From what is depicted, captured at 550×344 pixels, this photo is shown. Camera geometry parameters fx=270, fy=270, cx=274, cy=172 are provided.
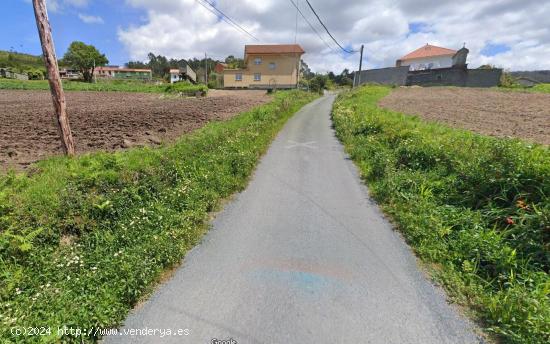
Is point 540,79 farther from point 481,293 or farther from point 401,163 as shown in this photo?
point 481,293

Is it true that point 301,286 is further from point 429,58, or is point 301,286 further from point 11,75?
point 11,75

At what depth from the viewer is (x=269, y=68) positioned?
44.0 meters

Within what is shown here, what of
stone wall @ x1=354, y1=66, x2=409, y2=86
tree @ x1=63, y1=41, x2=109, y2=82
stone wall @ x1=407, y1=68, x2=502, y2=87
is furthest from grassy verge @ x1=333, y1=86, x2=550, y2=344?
tree @ x1=63, y1=41, x2=109, y2=82

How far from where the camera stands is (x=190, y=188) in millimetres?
5332

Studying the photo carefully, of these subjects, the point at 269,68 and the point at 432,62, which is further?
the point at 432,62

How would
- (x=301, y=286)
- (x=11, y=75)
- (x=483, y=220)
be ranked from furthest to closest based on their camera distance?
(x=11, y=75), (x=483, y=220), (x=301, y=286)

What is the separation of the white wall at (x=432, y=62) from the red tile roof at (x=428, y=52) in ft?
2.17

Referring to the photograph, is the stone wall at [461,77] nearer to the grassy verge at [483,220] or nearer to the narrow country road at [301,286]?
the grassy verge at [483,220]

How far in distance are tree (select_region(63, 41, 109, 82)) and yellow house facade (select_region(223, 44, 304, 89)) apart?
3679cm

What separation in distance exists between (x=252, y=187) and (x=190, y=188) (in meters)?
1.61

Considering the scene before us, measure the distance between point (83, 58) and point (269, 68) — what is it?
4335 centimetres

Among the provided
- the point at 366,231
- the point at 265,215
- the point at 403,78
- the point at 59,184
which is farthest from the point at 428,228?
the point at 403,78

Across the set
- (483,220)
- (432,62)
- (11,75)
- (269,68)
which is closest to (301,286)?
(483,220)

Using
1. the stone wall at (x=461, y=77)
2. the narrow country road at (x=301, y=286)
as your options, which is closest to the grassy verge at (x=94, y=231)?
the narrow country road at (x=301, y=286)
